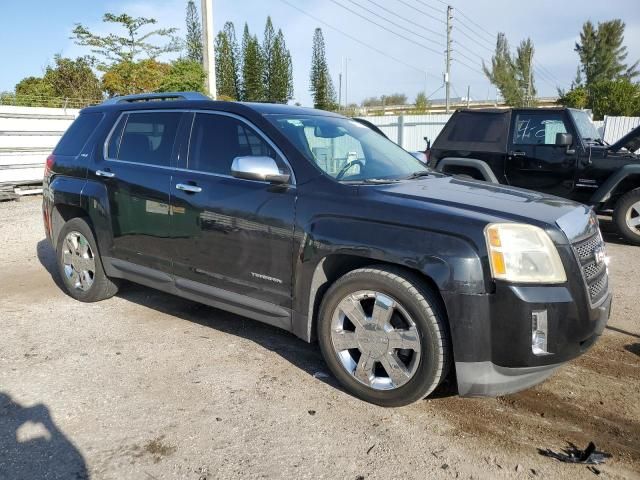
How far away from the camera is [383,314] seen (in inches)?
119

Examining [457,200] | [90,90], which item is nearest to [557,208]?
[457,200]

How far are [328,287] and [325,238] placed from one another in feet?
1.13

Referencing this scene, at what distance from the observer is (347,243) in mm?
3100

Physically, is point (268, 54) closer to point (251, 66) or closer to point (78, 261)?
point (251, 66)

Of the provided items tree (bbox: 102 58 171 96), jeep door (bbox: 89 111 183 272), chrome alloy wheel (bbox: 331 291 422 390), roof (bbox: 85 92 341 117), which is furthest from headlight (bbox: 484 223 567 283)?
tree (bbox: 102 58 171 96)

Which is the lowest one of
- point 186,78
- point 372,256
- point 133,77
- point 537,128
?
point 372,256

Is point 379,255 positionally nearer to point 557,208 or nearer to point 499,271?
point 499,271

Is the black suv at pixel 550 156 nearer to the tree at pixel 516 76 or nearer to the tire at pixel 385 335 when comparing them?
the tire at pixel 385 335

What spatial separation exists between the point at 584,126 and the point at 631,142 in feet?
2.71

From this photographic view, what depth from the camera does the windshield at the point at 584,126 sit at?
816 cm

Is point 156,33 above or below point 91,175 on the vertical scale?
above

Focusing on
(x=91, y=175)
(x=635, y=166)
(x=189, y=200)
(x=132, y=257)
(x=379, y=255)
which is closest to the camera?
(x=379, y=255)

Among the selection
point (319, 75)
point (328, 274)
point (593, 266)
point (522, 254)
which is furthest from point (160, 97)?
point (319, 75)

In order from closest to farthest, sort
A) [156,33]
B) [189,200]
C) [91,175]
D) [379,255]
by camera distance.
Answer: [379,255] < [189,200] < [91,175] < [156,33]
